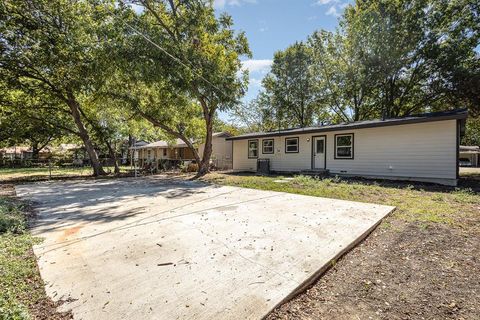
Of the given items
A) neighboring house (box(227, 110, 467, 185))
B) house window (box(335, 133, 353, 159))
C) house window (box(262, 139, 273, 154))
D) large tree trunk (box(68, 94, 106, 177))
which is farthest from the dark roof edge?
large tree trunk (box(68, 94, 106, 177))

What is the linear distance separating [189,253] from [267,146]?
42.6ft

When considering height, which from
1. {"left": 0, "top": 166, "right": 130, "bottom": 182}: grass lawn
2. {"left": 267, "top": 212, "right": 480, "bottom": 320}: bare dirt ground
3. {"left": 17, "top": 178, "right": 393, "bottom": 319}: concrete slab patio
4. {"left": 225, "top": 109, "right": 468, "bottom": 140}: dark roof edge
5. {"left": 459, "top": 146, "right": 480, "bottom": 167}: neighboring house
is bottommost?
{"left": 267, "top": 212, "right": 480, "bottom": 320}: bare dirt ground

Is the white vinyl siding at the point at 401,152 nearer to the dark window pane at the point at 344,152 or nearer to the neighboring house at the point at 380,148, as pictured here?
the neighboring house at the point at 380,148

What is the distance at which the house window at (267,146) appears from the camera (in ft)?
51.2

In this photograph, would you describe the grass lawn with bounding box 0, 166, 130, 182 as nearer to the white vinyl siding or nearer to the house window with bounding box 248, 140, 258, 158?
the house window with bounding box 248, 140, 258, 158

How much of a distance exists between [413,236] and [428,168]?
24.6ft

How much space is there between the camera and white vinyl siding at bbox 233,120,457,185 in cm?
934

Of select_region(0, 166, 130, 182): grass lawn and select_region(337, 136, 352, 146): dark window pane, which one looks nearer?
select_region(337, 136, 352, 146): dark window pane

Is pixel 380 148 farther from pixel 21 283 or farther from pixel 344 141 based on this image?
pixel 21 283

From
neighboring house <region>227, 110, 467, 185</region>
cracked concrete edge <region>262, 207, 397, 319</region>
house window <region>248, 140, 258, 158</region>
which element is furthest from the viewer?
house window <region>248, 140, 258, 158</region>

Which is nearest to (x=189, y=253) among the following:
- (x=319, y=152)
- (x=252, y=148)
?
(x=319, y=152)

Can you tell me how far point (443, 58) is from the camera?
15.5 meters

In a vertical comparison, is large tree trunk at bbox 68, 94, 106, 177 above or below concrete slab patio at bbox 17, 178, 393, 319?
above

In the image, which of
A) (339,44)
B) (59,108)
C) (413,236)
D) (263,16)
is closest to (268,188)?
(413,236)
